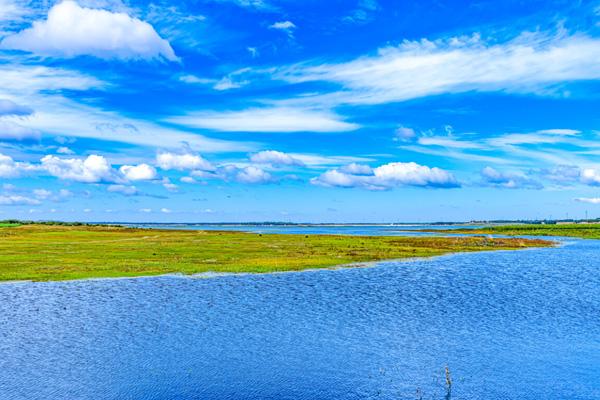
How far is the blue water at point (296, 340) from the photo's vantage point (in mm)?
24594

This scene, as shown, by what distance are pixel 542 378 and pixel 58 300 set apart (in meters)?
39.2

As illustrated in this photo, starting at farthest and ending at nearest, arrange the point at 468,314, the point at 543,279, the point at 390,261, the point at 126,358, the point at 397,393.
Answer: the point at 390,261 < the point at 543,279 < the point at 468,314 < the point at 126,358 < the point at 397,393

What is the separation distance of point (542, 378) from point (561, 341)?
7.94 m

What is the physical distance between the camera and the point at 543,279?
62.7 m

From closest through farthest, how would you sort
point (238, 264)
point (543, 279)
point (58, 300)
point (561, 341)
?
point (561, 341)
point (58, 300)
point (543, 279)
point (238, 264)

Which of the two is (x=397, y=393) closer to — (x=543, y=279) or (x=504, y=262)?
(x=543, y=279)

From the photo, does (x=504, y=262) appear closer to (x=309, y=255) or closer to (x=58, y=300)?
(x=309, y=255)

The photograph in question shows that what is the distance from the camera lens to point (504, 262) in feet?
282

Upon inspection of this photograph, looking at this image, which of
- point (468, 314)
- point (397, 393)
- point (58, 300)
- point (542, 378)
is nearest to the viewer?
point (397, 393)

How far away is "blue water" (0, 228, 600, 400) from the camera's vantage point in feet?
80.7

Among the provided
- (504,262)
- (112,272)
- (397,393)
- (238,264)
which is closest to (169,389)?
(397,393)

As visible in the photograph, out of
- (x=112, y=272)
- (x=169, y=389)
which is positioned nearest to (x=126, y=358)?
(x=169, y=389)

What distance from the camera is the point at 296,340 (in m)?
32.5

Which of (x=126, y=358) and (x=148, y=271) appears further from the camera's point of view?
(x=148, y=271)
